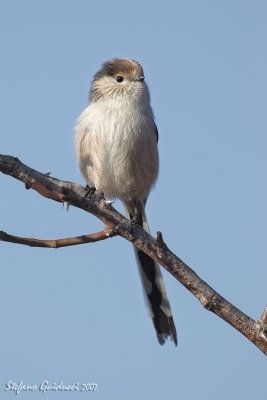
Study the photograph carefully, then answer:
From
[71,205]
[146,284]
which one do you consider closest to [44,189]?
[71,205]

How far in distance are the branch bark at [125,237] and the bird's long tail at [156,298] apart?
99 centimetres

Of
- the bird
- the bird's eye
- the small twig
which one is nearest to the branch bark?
the small twig

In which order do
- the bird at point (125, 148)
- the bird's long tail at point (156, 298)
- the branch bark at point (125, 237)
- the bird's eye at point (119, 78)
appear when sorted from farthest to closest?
the bird's eye at point (119, 78)
the bird at point (125, 148)
the bird's long tail at point (156, 298)
the branch bark at point (125, 237)

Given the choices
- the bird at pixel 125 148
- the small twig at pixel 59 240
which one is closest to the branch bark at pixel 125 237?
the small twig at pixel 59 240

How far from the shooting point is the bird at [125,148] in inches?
213

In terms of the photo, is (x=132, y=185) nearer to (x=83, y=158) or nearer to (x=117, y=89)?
(x=83, y=158)

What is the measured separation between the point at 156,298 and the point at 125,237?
169cm

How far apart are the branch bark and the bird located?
174cm

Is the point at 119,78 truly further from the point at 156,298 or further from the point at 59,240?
the point at 59,240

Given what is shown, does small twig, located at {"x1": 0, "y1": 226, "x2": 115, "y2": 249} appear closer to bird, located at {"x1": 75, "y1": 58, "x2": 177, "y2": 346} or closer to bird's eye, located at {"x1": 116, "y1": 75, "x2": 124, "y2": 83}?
bird, located at {"x1": 75, "y1": 58, "x2": 177, "y2": 346}

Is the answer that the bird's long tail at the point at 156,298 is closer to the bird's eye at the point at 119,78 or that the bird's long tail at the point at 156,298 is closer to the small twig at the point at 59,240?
the small twig at the point at 59,240

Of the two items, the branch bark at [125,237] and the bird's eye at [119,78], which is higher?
the bird's eye at [119,78]

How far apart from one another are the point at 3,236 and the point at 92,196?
0.67m

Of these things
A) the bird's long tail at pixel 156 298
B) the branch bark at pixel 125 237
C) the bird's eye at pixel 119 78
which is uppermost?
the bird's eye at pixel 119 78
